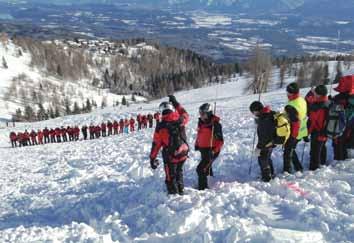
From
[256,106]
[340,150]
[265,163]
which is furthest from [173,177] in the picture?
[340,150]

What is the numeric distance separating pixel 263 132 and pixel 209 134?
1183 mm

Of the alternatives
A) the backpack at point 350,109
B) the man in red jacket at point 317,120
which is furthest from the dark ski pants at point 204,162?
the backpack at point 350,109

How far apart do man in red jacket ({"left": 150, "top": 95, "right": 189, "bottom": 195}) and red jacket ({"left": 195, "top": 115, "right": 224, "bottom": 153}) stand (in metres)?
0.40

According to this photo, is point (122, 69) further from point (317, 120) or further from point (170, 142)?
point (170, 142)

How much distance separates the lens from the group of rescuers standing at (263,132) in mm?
9594

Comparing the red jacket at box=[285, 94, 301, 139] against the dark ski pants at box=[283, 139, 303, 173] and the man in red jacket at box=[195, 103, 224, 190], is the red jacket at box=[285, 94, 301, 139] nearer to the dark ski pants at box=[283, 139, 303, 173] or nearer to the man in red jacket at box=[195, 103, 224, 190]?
the dark ski pants at box=[283, 139, 303, 173]

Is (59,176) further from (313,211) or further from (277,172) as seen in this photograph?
(313,211)

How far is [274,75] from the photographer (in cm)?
13075

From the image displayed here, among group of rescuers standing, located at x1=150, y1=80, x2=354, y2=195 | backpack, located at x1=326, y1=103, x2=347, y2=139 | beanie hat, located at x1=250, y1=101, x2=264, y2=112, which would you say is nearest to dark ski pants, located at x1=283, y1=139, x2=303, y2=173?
group of rescuers standing, located at x1=150, y1=80, x2=354, y2=195

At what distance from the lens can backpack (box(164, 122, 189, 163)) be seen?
959 centimetres

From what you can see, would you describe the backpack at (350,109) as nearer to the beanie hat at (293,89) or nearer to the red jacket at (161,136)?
the beanie hat at (293,89)

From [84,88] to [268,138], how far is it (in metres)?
167

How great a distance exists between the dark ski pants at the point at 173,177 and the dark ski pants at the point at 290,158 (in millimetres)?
2510

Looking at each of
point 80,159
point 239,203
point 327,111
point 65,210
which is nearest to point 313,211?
point 239,203
